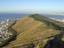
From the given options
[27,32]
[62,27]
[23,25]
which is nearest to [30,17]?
[23,25]

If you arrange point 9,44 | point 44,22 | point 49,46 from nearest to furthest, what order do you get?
point 49,46 → point 9,44 → point 44,22

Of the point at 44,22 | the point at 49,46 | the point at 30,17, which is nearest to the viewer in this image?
the point at 49,46

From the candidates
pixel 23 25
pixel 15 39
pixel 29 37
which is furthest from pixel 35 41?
pixel 23 25

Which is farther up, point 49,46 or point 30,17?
point 30,17

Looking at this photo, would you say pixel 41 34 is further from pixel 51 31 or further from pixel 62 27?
pixel 62 27

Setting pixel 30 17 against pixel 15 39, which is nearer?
pixel 15 39

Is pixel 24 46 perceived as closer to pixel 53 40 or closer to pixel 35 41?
pixel 35 41
